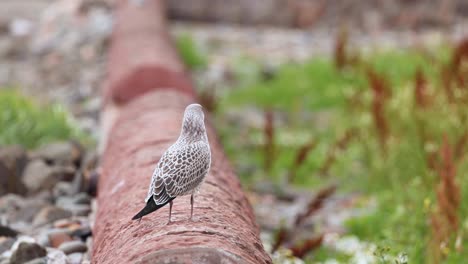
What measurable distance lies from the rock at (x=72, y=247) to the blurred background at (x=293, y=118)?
20mm

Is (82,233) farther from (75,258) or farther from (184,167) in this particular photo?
(184,167)

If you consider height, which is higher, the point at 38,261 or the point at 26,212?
the point at 26,212

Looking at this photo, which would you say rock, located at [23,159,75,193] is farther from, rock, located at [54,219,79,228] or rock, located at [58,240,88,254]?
rock, located at [58,240,88,254]

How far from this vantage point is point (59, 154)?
5613mm

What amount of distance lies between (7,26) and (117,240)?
8.21 m

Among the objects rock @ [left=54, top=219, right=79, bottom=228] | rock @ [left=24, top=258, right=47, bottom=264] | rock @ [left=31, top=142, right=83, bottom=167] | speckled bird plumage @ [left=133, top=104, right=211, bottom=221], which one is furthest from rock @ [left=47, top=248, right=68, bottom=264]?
rock @ [left=31, top=142, right=83, bottom=167]

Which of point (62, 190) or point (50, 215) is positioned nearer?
point (50, 215)

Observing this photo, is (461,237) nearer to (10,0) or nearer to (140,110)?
(140,110)

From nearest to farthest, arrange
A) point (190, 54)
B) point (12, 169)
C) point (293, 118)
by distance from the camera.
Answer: point (12, 169) < point (293, 118) < point (190, 54)

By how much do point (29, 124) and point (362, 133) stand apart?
7.94 feet

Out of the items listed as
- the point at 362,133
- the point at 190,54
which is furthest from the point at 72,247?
the point at 190,54

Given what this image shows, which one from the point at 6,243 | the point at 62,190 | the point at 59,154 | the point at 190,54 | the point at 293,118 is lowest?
the point at 6,243

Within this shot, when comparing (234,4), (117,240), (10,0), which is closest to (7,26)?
(10,0)

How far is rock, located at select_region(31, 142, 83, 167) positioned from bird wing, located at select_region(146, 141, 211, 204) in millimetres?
2727
